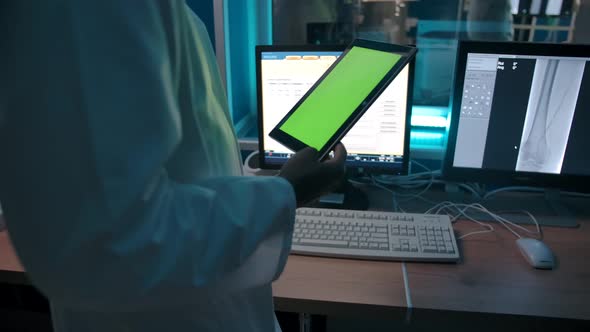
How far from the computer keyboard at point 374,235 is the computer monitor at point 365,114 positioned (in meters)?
0.20

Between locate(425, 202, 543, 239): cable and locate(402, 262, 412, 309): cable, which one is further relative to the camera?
locate(425, 202, 543, 239): cable

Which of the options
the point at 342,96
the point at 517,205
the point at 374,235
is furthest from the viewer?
the point at 517,205

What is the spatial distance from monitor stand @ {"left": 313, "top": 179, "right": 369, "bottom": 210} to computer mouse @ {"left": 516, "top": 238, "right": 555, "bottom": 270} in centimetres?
40

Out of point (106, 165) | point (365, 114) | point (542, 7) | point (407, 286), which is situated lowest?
point (407, 286)

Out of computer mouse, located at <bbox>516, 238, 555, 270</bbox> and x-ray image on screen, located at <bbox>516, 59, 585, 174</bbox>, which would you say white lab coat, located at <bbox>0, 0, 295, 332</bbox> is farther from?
x-ray image on screen, located at <bbox>516, 59, 585, 174</bbox>

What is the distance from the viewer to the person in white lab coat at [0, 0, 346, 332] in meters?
0.40

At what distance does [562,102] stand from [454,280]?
56 centimetres

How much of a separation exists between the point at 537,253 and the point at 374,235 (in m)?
0.35

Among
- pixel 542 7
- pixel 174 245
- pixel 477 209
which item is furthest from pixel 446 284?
pixel 542 7

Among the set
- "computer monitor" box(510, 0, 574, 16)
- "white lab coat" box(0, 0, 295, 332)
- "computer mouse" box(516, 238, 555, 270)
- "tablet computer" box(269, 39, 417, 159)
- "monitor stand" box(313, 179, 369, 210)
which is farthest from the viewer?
"computer monitor" box(510, 0, 574, 16)

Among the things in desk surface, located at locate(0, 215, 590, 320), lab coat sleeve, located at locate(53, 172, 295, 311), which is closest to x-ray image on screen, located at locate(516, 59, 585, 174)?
desk surface, located at locate(0, 215, 590, 320)

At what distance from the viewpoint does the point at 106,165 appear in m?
0.41

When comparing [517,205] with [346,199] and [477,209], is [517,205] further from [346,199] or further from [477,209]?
[346,199]

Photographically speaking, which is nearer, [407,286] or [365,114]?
[407,286]
